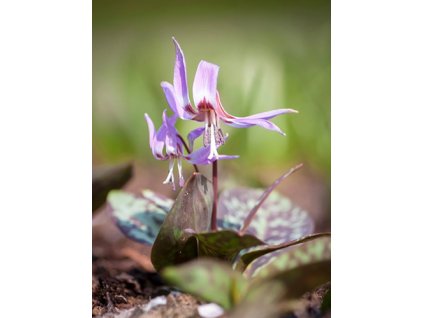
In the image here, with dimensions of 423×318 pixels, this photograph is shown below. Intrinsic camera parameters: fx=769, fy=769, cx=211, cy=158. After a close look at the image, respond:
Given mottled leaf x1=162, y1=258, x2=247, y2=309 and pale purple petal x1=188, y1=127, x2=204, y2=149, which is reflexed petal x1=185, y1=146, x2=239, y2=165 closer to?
A: pale purple petal x1=188, y1=127, x2=204, y2=149

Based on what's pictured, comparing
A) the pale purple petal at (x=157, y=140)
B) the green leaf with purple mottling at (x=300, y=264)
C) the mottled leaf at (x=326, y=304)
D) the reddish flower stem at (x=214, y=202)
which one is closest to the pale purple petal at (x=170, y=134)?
the pale purple petal at (x=157, y=140)

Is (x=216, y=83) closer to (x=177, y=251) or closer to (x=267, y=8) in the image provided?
(x=267, y=8)

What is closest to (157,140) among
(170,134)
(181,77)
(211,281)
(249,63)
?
(170,134)

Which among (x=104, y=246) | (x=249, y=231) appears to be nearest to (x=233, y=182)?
A: (x=249, y=231)

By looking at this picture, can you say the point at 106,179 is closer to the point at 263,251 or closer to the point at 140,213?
the point at 140,213

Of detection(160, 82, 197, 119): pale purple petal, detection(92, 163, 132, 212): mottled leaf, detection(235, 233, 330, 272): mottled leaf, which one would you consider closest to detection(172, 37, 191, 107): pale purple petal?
detection(160, 82, 197, 119): pale purple petal
